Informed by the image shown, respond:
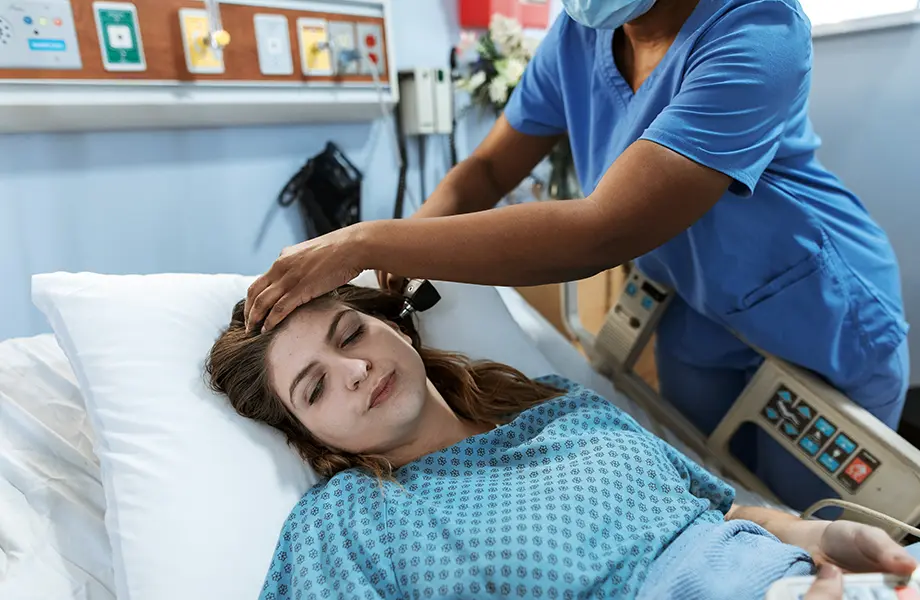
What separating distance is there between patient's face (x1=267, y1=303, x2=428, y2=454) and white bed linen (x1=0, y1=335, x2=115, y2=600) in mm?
366

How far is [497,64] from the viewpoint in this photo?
1.90 m

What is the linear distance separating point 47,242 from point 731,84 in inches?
56.3

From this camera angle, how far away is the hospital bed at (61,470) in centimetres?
94

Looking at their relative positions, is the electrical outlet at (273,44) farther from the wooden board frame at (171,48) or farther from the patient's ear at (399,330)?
the patient's ear at (399,330)

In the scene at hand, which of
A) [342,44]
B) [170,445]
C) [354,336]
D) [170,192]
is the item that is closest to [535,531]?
[354,336]

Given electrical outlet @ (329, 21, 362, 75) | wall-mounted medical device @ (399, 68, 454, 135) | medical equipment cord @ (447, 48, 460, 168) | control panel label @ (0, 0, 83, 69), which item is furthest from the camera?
medical equipment cord @ (447, 48, 460, 168)

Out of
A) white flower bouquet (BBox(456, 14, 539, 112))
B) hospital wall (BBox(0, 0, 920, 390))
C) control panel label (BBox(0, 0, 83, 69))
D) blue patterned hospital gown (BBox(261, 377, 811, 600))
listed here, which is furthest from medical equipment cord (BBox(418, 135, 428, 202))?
blue patterned hospital gown (BBox(261, 377, 811, 600))

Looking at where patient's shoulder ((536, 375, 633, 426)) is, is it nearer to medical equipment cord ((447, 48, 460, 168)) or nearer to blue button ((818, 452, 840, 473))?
blue button ((818, 452, 840, 473))

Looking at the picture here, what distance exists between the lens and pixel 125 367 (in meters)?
1.04

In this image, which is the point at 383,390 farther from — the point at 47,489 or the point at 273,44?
the point at 273,44

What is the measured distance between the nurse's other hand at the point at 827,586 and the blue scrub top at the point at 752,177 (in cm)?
52

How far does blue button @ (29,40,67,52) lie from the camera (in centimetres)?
128

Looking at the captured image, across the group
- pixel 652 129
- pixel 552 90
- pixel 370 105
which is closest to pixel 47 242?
pixel 370 105

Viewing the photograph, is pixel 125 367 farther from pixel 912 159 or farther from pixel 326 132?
pixel 912 159
